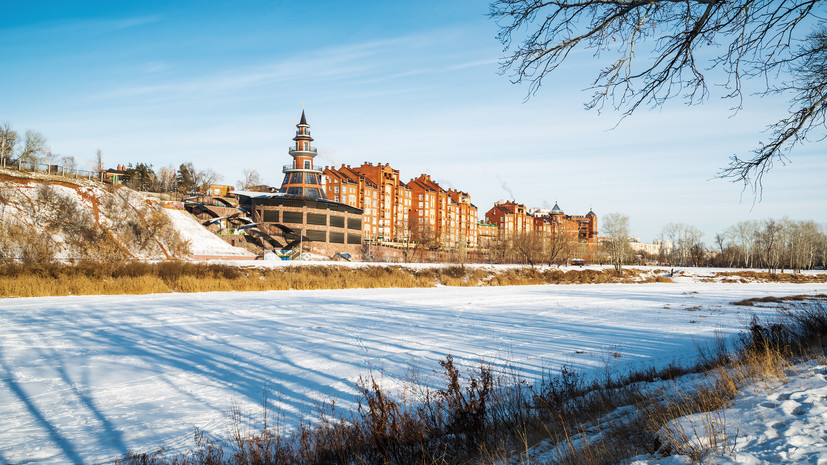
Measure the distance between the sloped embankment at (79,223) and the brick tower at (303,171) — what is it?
26905 millimetres

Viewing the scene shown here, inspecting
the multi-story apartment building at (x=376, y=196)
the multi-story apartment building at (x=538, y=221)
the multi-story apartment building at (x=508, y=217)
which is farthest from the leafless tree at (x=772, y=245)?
the multi-story apartment building at (x=376, y=196)

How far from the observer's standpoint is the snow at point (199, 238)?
5109 cm

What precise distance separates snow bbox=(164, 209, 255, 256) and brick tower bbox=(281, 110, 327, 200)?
22280 millimetres

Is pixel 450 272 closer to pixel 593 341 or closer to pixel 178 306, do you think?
pixel 178 306

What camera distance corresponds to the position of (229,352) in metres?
11.0

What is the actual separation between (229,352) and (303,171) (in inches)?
2704

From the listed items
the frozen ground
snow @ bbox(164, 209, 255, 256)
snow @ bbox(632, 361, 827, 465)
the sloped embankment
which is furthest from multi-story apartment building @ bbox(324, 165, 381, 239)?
snow @ bbox(632, 361, 827, 465)

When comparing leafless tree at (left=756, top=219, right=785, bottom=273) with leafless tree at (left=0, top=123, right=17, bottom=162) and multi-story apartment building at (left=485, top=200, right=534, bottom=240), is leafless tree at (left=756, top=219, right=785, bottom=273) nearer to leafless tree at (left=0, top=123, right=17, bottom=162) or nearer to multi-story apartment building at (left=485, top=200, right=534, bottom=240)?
multi-story apartment building at (left=485, top=200, right=534, bottom=240)

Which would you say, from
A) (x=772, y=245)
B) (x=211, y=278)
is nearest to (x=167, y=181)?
(x=211, y=278)

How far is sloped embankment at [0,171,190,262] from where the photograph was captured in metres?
34.5

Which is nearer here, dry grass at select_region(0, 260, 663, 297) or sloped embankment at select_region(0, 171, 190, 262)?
dry grass at select_region(0, 260, 663, 297)

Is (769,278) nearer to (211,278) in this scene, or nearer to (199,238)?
(211,278)

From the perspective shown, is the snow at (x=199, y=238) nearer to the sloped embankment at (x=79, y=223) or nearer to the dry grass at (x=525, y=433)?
the sloped embankment at (x=79, y=223)

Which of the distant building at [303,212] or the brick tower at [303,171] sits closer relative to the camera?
the distant building at [303,212]
